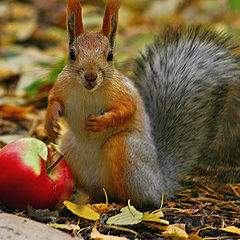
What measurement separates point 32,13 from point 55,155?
13.5 ft

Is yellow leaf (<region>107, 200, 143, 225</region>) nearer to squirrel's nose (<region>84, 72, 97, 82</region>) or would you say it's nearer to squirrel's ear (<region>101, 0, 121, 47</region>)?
squirrel's nose (<region>84, 72, 97, 82</region>)

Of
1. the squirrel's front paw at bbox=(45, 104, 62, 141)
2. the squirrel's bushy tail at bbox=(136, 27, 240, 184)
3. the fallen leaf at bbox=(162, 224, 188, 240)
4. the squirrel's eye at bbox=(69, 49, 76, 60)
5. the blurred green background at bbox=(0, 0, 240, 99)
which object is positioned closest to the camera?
Result: the fallen leaf at bbox=(162, 224, 188, 240)

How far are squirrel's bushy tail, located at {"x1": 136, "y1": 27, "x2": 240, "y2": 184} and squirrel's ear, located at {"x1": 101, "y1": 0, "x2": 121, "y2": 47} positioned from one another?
51cm

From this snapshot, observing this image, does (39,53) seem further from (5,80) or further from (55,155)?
(55,155)

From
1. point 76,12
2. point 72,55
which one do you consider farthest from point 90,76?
point 76,12

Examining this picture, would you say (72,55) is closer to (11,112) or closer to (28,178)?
(28,178)

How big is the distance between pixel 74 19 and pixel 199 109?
824mm

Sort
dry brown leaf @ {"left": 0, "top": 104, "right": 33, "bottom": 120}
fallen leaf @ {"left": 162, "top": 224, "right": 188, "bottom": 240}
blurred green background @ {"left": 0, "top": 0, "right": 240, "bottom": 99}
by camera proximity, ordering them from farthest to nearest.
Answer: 1. blurred green background @ {"left": 0, "top": 0, "right": 240, "bottom": 99}
2. dry brown leaf @ {"left": 0, "top": 104, "right": 33, "bottom": 120}
3. fallen leaf @ {"left": 162, "top": 224, "right": 188, "bottom": 240}

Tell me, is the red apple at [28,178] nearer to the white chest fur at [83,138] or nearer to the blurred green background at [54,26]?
the white chest fur at [83,138]

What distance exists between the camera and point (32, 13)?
18.9 ft

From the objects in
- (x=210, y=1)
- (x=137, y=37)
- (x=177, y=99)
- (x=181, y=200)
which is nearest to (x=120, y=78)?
(x=177, y=99)

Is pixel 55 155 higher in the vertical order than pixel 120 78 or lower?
lower

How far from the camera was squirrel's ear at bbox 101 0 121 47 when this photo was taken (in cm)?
197

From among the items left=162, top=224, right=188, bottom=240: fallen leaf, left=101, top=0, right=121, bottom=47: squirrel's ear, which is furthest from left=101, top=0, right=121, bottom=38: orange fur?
left=162, top=224, right=188, bottom=240: fallen leaf
